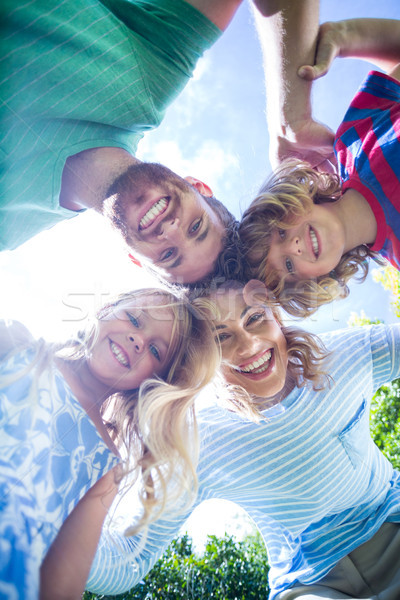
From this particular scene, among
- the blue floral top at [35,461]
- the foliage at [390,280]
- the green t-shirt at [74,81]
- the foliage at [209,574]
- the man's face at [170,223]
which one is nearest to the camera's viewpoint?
the blue floral top at [35,461]

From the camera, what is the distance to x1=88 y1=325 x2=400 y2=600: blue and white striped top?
2.25 feet

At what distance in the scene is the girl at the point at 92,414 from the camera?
1.59 feet

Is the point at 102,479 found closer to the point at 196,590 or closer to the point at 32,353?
the point at 32,353

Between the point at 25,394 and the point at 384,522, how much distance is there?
2.48 ft

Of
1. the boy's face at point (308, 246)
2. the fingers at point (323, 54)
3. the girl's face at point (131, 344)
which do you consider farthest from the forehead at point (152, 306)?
the fingers at point (323, 54)

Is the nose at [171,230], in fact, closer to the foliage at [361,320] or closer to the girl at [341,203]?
the girl at [341,203]

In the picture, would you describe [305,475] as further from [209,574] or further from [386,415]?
[386,415]

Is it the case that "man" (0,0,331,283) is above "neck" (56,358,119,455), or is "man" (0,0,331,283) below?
above

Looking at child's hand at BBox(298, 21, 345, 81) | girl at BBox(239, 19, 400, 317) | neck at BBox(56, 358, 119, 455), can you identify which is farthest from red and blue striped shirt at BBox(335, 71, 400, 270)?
neck at BBox(56, 358, 119, 455)

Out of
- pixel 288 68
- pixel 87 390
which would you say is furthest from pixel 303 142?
pixel 87 390

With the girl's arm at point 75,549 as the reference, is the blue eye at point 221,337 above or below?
above

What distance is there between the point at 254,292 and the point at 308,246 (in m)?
→ 0.14

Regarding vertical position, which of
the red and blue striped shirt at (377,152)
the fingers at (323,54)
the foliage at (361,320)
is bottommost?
the foliage at (361,320)

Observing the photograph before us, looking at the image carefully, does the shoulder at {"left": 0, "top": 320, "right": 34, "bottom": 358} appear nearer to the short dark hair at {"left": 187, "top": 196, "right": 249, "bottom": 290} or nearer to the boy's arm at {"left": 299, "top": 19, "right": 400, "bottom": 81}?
the short dark hair at {"left": 187, "top": 196, "right": 249, "bottom": 290}
